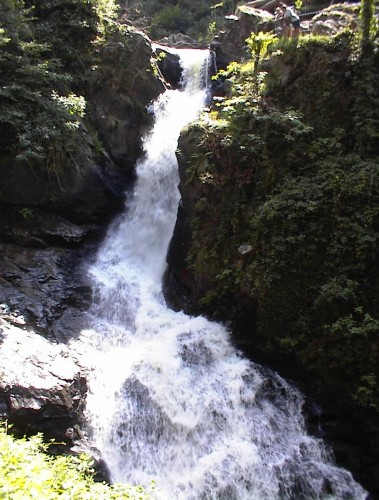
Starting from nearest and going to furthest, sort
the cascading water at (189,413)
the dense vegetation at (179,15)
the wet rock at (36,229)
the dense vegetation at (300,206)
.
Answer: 1. the cascading water at (189,413)
2. the dense vegetation at (300,206)
3. the wet rock at (36,229)
4. the dense vegetation at (179,15)

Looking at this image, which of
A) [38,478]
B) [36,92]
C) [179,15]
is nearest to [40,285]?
[36,92]

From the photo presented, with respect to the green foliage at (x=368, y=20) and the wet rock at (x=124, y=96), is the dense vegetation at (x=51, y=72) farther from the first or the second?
the green foliage at (x=368, y=20)

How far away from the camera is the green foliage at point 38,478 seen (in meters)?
4.10

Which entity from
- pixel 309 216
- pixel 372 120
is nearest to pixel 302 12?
pixel 372 120

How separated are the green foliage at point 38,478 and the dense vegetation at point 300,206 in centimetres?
454

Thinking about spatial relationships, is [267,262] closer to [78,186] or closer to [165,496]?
[165,496]

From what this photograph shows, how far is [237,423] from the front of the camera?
8.13m

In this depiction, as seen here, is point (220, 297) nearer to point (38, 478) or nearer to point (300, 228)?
point (300, 228)

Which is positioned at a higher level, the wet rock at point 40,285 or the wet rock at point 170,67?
the wet rock at point 170,67

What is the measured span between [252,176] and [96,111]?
23.6ft

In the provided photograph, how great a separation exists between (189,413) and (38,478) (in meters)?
4.13

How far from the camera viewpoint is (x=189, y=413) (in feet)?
27.0

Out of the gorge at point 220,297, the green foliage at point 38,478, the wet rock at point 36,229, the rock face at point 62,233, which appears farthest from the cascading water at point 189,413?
the wet rock at point 36,229

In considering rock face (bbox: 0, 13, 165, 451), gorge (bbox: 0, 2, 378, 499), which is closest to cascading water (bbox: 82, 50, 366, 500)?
gorge (bbox: 0, 2, 378, 499)
